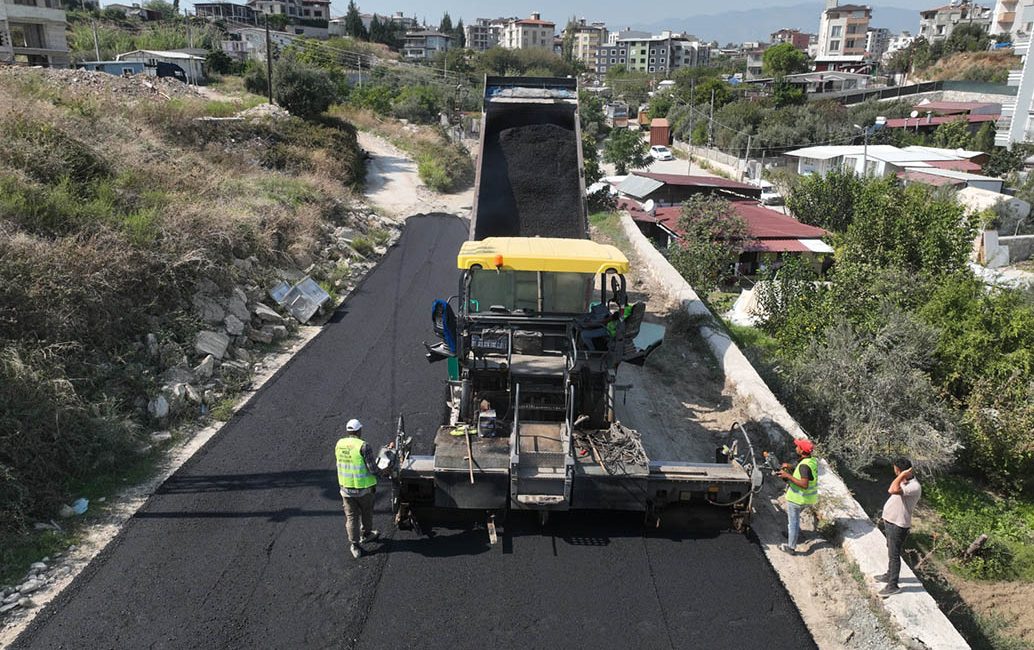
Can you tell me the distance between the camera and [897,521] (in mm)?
5656

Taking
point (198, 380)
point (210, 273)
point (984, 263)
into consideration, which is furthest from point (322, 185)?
point (984, 263)

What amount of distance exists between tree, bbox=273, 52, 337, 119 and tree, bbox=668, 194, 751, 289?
17.0 meters

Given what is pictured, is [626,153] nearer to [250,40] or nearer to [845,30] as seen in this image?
[250,40]

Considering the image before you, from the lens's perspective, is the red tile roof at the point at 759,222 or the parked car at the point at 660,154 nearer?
the red tile roof at the point at 759,222

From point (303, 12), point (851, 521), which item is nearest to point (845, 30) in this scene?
point (303, 12)

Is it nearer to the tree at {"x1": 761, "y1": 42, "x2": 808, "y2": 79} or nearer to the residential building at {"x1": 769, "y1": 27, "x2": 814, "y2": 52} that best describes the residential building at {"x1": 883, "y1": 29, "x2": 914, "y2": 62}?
the tree at {"x1": 761, "y1": 42, "x2": 808, "y2": 79}

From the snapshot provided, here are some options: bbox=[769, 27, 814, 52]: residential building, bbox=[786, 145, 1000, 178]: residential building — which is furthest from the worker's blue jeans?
bbox=[769, 27, 814, 52]: residential building

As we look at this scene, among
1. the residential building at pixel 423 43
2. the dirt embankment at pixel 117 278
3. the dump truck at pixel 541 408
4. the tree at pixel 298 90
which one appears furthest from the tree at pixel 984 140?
the residential building at pixel 423 43

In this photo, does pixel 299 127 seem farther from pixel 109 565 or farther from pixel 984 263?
pixel 984 263

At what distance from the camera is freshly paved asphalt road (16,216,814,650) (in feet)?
16.8

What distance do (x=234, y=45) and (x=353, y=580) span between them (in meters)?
69.1

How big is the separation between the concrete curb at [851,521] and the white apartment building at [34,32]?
32048 mm

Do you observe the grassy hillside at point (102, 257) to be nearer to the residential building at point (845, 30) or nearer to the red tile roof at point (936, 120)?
the red tile roof at point (936, 120)

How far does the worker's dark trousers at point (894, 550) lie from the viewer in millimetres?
5566
